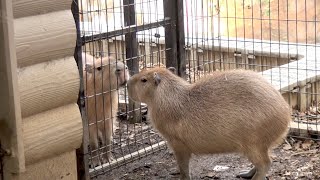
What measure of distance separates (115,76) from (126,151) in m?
0.73

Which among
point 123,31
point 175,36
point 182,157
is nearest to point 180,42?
point 175,36

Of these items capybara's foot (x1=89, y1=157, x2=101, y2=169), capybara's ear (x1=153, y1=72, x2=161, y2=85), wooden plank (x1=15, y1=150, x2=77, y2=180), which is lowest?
capybara's foot (x1=89, y1=157, x2=101, y2=169)

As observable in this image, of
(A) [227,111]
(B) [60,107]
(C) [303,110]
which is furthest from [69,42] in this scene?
(C) [303,110]

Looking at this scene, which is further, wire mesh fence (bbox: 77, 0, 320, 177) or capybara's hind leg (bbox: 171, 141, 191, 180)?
wire mesh fence (bbox: 77, 0, 320, 177)

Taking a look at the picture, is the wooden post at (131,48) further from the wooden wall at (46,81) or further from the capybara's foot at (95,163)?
the wooden wall at (46,81)

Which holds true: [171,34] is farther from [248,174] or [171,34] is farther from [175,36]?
[248,174]

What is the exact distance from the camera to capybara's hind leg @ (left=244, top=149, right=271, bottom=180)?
4.81 meters

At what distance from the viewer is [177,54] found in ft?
20.1

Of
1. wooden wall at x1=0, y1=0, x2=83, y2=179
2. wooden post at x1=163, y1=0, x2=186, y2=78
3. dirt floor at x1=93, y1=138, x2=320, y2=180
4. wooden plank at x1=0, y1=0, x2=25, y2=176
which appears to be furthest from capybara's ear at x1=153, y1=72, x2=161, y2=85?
wooden plank at x1=0, y1=0, x2=25, y2=176

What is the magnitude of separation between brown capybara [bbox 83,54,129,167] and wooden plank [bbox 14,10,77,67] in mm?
1405

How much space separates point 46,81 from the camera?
13.1ft

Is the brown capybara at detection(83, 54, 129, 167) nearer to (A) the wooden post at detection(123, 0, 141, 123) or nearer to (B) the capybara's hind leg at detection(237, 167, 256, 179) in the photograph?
(A) the wooden post at detection(123, 0, 141, 123)

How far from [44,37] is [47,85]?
0.95 feet

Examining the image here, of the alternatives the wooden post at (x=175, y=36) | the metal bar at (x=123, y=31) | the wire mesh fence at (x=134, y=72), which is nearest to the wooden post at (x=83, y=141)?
the wire mesh fence at (x=134, y=72)
